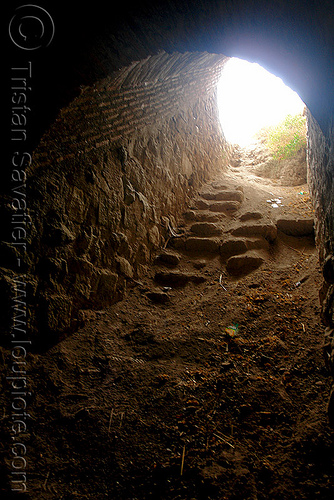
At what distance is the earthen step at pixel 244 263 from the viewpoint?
2947mm

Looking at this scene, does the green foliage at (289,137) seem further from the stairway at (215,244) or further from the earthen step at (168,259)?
the earthen step at (168,259)

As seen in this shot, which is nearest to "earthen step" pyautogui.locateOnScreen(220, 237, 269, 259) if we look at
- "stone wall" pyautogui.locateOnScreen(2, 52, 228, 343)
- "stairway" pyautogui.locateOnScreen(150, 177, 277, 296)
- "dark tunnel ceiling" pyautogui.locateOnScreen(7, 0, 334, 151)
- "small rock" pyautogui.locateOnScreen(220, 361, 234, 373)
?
"stairway" pyautogui.locateOnScreen(150, 177, 277, 296)

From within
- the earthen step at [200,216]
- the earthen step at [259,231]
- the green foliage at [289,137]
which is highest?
the green foliage at [289,137]

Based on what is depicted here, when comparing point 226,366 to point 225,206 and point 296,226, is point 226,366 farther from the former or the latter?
point 225,206

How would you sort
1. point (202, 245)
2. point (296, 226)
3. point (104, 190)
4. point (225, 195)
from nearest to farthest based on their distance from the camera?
point (104, 190)
point (296, 226)
point (202, 245)
point (225, 195)

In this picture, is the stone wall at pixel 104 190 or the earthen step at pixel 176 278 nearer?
the stone wall at pixel 104 190

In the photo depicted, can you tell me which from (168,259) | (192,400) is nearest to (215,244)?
(168,259)

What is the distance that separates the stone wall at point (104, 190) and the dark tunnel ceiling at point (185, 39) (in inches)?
Answer: 14.9

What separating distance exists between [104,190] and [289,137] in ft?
15.1

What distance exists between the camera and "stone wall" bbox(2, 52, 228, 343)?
2.06 meters

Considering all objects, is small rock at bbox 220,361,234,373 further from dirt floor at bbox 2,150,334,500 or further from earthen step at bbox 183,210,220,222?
earthen step at bbox 183,210,220,222

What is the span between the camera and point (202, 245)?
3.46m

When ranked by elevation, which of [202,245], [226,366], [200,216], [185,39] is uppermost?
[185,39]

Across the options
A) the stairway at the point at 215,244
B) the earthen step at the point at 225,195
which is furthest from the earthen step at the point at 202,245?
the earthen step at the point at 225,195
